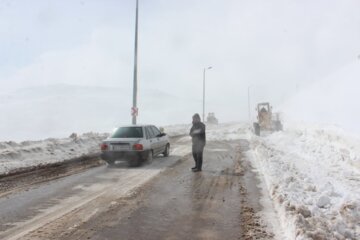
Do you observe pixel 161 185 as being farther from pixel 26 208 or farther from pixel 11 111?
pixel 11 111

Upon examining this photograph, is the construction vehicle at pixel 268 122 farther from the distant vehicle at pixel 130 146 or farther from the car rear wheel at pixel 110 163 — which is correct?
the car rear wheel at pixel 110 163

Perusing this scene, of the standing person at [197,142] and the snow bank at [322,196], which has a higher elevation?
the standing person at [197,142]

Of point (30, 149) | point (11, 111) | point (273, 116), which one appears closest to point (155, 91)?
point (11, 111)

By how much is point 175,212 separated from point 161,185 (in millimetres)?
2732

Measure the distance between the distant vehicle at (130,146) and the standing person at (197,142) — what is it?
6.91 feet

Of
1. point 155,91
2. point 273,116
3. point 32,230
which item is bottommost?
point 32,230

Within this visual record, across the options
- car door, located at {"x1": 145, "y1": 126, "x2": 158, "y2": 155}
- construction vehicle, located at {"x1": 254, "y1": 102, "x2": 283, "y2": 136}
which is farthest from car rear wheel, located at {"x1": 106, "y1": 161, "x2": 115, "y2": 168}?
construction vehicle, located at {"x1": 254, "y1": 102, "x2": 283, "y2": 136}

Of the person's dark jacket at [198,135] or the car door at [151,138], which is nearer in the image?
the person's dark jacket at [198,135]

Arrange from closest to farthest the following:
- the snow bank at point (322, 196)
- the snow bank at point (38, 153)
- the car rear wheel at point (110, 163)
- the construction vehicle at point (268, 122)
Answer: the snow bank at point (322, 196), the car rear wheel at point (110, 163), the snow bank at point (38, 153), the construction vehicle at point (268, 122)

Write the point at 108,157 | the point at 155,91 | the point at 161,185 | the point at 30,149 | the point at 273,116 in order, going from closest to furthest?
the point at 161,185
the point at 108,157
the point at 30,149
the point at 273,116
the point at 155,91

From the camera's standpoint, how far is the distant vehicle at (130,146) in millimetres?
13484

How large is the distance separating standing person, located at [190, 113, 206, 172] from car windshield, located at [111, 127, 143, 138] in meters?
2.42

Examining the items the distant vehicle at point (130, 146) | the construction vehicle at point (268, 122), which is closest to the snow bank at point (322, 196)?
the distant vehicle at point (130, 146)

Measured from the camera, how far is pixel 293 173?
10297 mm
